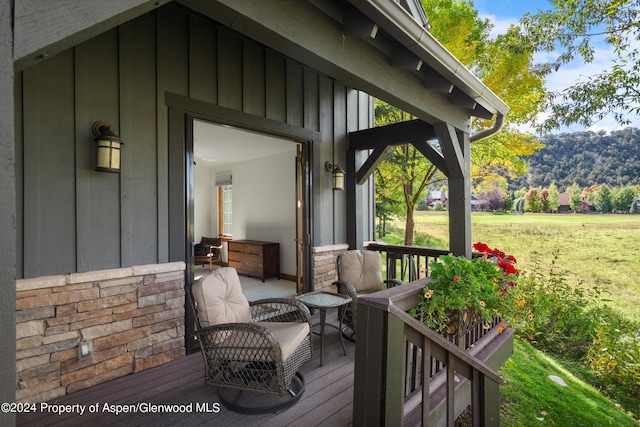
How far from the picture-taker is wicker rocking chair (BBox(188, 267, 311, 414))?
2.12 metres

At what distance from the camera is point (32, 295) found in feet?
7.43

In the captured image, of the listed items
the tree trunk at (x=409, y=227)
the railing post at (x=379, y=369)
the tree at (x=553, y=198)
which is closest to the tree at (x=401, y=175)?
the tree trunk at (x=409, y=227)

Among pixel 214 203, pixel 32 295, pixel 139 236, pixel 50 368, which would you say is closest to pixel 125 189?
pixel 139 236

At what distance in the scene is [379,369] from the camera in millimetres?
1646

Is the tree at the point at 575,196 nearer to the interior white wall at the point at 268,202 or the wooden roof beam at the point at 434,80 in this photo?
the wooden roof beam at the point at 434,80

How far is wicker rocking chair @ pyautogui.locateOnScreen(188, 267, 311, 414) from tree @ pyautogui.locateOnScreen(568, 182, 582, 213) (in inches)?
274

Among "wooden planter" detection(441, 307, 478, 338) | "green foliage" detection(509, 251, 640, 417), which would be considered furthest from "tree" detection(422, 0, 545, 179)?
"wooden planter" detection(441, 307, 478, 338)

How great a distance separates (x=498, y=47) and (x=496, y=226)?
12.7ft

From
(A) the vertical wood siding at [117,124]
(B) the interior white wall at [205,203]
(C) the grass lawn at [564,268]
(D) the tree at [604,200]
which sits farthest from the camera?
(B) the interior white wall at [205,203]

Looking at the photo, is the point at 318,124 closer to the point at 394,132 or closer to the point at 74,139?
the point at 394,132

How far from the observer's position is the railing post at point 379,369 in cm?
164

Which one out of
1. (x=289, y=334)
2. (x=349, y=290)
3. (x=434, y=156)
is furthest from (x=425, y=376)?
(x=434, y=156)

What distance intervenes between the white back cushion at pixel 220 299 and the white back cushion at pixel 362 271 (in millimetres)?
1509

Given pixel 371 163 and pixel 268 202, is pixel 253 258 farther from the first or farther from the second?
pixel 371 163
